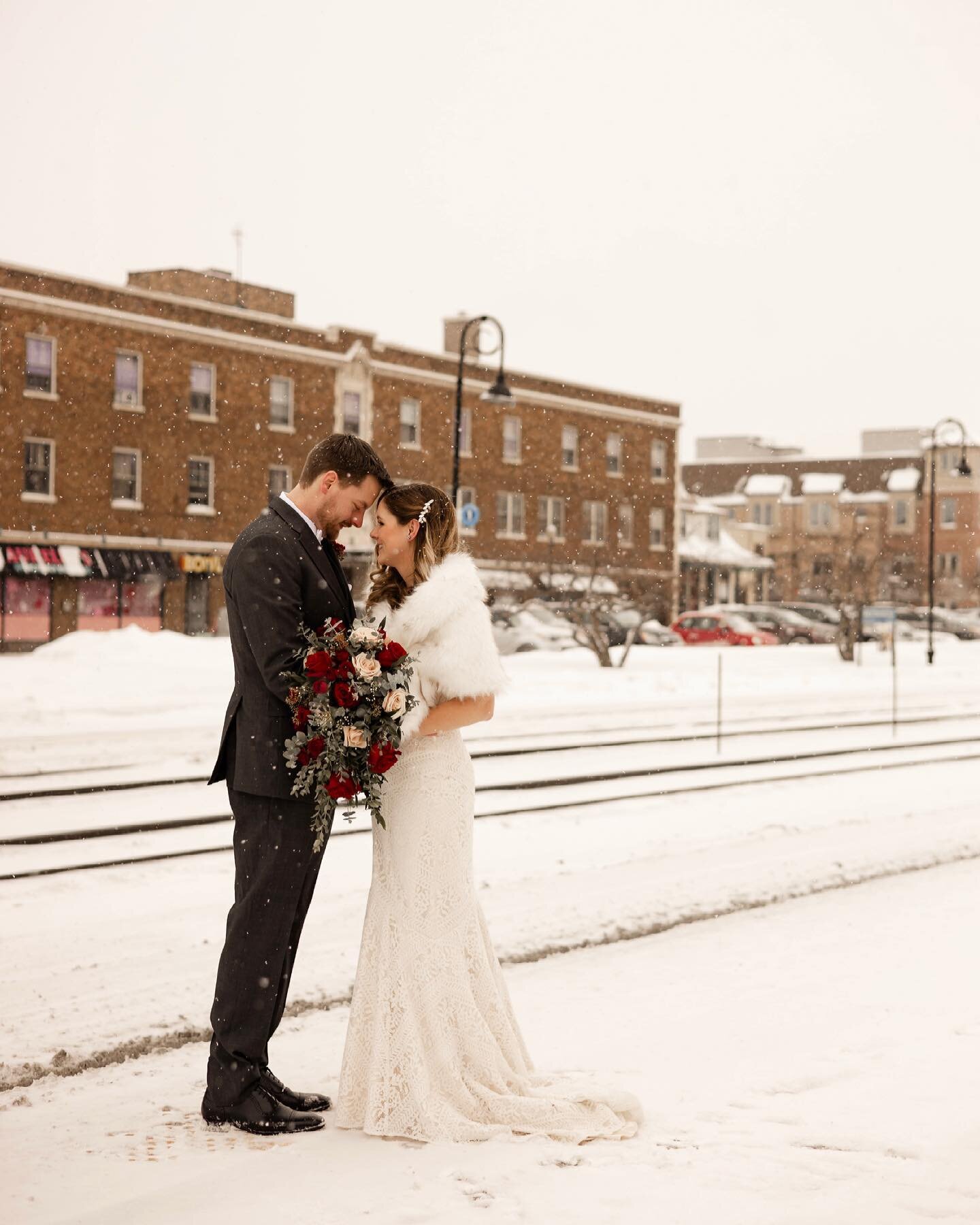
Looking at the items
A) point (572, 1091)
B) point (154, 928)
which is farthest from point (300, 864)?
point (154, 928)

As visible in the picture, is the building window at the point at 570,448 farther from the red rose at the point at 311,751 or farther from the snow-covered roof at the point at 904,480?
the red rose at the point at 311,751

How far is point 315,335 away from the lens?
48125mm

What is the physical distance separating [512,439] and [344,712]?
52.3 metres

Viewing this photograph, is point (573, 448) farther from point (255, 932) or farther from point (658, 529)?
point (255, 932)

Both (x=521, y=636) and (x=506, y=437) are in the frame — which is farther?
(x=506, y=437)

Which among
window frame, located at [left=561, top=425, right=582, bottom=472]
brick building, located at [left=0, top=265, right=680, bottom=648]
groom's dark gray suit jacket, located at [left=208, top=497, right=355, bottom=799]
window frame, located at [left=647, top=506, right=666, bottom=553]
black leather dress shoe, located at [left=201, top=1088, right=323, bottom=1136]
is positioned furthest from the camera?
window frame, located at [left=647, top=506, right=666, bottom=553]

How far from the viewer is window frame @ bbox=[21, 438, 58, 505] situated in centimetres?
4053

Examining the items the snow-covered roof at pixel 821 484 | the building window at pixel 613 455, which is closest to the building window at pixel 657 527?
the building window at pixel 613 455

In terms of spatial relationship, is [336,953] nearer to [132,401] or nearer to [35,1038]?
[35,1038]

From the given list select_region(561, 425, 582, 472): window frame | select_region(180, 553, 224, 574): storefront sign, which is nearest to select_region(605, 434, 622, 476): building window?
select_region(561, 425, 582, 472): window frame

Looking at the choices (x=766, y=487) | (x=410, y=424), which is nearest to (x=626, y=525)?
(x=410, y=424)

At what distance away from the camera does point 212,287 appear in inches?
1923

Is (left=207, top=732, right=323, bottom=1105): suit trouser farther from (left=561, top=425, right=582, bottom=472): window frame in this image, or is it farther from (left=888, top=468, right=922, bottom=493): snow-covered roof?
(left=888, top=468, right=922, bottom=493): snow-covered roof

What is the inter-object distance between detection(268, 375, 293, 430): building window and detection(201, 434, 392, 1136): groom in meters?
43.2
